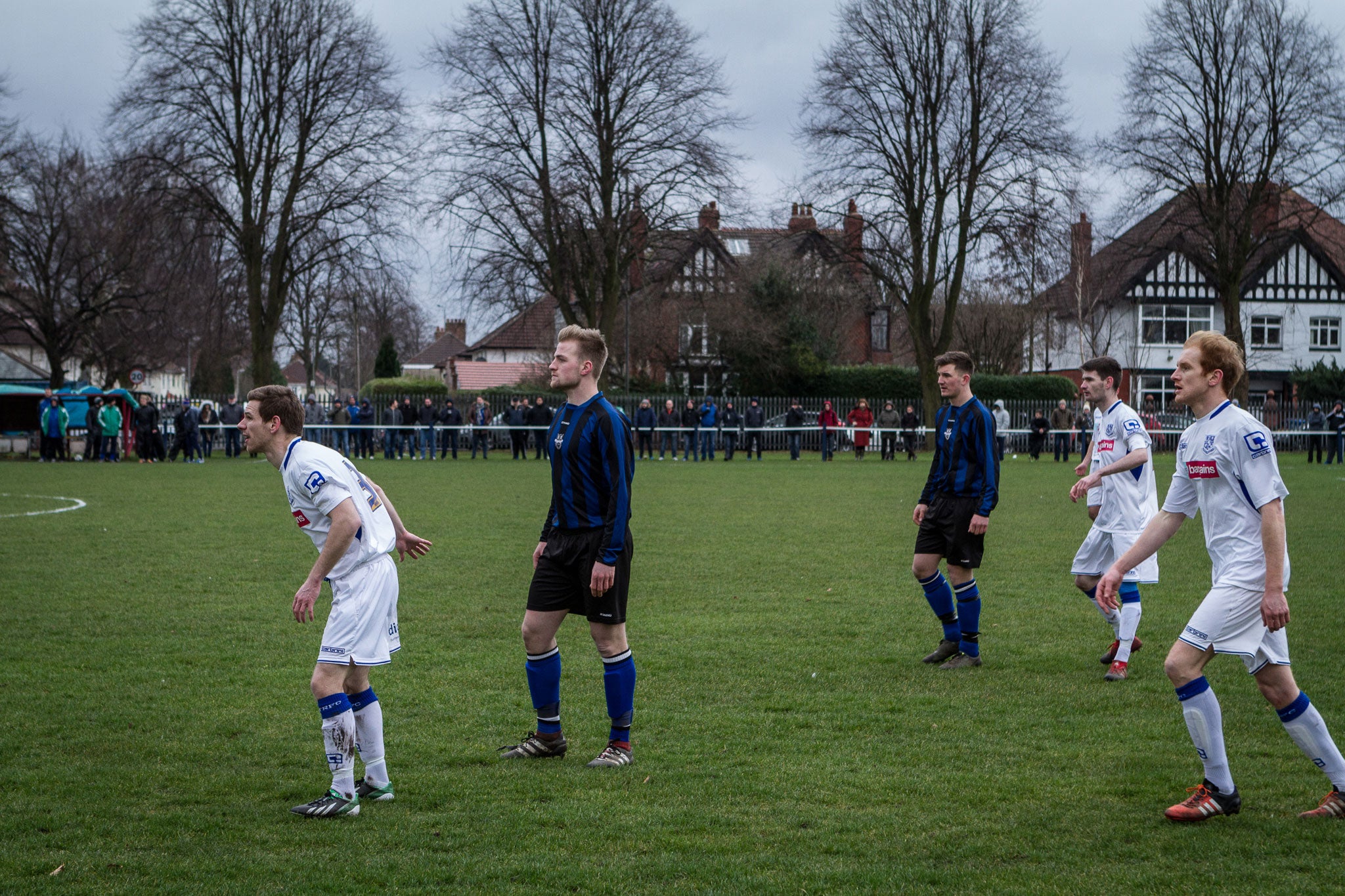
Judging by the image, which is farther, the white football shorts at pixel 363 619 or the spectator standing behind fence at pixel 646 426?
the spectator standing behind fence at pixel 646 426

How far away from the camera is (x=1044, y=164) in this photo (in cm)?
3812

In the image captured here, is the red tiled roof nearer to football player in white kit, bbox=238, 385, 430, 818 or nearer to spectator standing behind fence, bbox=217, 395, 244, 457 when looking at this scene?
spectator standing behind fence, bbox=217, 395, 244, 457

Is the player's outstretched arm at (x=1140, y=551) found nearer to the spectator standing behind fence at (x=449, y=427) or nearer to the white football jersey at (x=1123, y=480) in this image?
the white football jersey at (x=1123, y=480)

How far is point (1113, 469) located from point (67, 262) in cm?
5199

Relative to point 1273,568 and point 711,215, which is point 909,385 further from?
point 1273,568

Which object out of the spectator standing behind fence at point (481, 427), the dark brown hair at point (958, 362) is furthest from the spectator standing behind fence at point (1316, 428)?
the dark brown hair at point (958, 362)

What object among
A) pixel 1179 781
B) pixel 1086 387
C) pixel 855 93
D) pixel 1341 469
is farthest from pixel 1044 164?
pixel 1179 781

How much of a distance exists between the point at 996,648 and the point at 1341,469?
90.8 ft

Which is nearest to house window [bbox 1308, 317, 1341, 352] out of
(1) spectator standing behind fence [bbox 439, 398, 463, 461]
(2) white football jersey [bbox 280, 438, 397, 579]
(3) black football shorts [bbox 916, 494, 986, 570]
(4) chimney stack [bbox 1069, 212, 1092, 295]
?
(4) chimney stack [bbox 1069, 212, 1092, 295]

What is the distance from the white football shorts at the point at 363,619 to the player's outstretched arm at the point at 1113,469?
4715mm

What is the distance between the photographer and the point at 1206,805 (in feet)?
16.0

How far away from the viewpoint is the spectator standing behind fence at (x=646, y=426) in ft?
118

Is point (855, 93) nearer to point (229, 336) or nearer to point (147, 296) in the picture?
point (147, 296)

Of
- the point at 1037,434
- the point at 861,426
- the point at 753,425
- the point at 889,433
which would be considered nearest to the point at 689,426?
the point at 753,425
